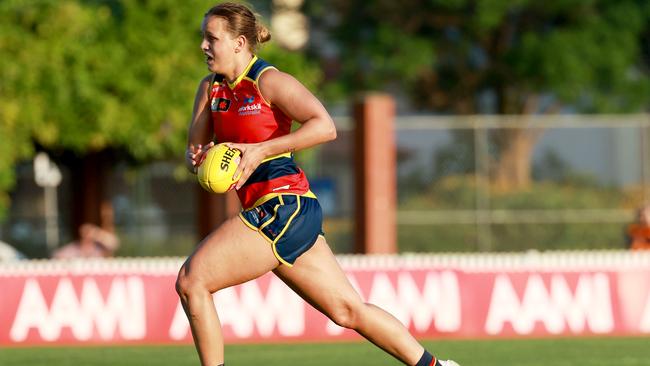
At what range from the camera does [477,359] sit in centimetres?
1166

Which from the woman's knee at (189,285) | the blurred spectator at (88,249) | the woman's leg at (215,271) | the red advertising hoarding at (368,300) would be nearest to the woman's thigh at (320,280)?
the woman's leg at (215,271)

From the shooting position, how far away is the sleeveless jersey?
7.16 m

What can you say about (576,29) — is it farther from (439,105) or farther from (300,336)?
(300,336)

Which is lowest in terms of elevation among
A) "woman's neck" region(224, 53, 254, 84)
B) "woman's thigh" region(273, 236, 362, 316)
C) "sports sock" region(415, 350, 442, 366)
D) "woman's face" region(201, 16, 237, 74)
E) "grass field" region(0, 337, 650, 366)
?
"grass field" region(0, 337, 650, 366)

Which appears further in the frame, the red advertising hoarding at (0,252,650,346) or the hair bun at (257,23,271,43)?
the red advertising hoarding at (0,252,650,346)

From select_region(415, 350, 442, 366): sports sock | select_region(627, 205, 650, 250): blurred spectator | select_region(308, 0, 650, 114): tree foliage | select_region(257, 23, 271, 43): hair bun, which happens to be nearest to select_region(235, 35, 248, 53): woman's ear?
select_region(257, 23, 271, 43): hair bun

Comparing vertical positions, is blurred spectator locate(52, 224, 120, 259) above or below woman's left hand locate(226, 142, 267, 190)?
below

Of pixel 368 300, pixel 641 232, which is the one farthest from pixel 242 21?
pixel 641 232

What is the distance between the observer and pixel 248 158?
6949 mm

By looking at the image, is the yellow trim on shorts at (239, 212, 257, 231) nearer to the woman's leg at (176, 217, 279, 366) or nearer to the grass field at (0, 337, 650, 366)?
the woman's leg at (176, 217, 279, 366)

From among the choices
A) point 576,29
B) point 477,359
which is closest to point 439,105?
point 576,29

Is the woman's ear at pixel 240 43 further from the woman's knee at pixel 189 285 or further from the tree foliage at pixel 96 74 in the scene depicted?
the tree foliage at pixel 96 74

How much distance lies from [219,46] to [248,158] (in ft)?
1.92

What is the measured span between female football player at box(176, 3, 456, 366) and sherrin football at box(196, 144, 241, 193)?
0.15 feet
